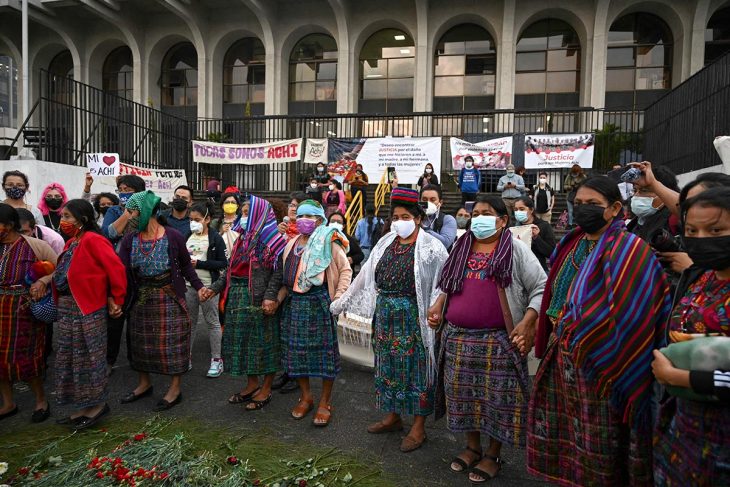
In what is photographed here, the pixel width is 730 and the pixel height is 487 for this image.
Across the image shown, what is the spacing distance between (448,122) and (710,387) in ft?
48.6

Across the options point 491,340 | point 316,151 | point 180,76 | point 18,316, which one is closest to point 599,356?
point 491,340

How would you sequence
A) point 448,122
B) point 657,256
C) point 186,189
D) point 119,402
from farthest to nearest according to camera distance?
1. point 448,122
2. point 186,189
3. point 119,402
4. point 657,256

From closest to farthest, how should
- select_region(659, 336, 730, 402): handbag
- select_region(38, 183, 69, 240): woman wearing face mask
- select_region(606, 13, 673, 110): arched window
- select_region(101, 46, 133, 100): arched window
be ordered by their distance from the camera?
select_region(659, 336, 730, 402): handbag
select_region(38, 183, 69, 240): woman wearing face mask
select_region(606, 13, 673, 110): arched window
select_region(101, 46, 133, 100): arched window

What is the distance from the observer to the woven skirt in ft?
13.5

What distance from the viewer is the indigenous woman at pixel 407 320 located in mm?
3414

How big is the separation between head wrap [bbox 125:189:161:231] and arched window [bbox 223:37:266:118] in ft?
50.5

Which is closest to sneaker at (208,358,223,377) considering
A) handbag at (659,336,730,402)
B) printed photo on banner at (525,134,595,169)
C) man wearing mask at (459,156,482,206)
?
handbag at (659,336,730,402)

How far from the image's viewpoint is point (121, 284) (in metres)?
3.90

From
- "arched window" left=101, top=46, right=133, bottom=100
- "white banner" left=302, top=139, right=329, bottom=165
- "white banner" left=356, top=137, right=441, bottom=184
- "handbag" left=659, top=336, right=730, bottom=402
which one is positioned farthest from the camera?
"arched window" left=101, top=46, right=133, bottom=100

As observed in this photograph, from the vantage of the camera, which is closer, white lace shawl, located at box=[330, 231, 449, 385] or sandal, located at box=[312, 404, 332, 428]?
white lace shawl, located at box=[330, 231, 449, 385]

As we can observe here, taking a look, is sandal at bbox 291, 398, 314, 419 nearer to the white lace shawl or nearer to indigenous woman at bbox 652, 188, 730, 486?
the white lace shawl

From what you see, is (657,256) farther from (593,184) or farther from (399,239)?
(399,239)

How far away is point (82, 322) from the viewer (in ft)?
12.3

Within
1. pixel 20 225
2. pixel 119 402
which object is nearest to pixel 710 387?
pixel 119 402
